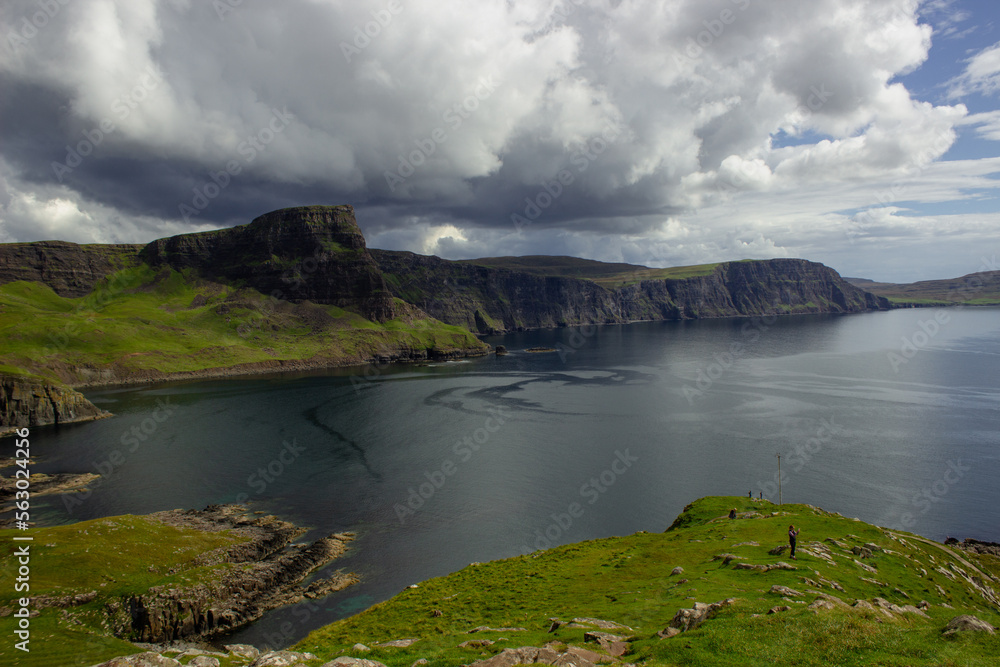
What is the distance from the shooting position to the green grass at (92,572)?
35.8m

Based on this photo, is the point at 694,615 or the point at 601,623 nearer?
the point at 694,615

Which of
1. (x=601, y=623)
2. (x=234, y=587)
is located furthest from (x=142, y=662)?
(x=234, y=587)

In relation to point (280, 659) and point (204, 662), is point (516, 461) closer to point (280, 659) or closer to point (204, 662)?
point (204, 662)

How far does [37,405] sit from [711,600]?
162m

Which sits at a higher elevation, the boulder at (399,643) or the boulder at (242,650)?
the boulder at (399,643)

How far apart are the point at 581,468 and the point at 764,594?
204ft
